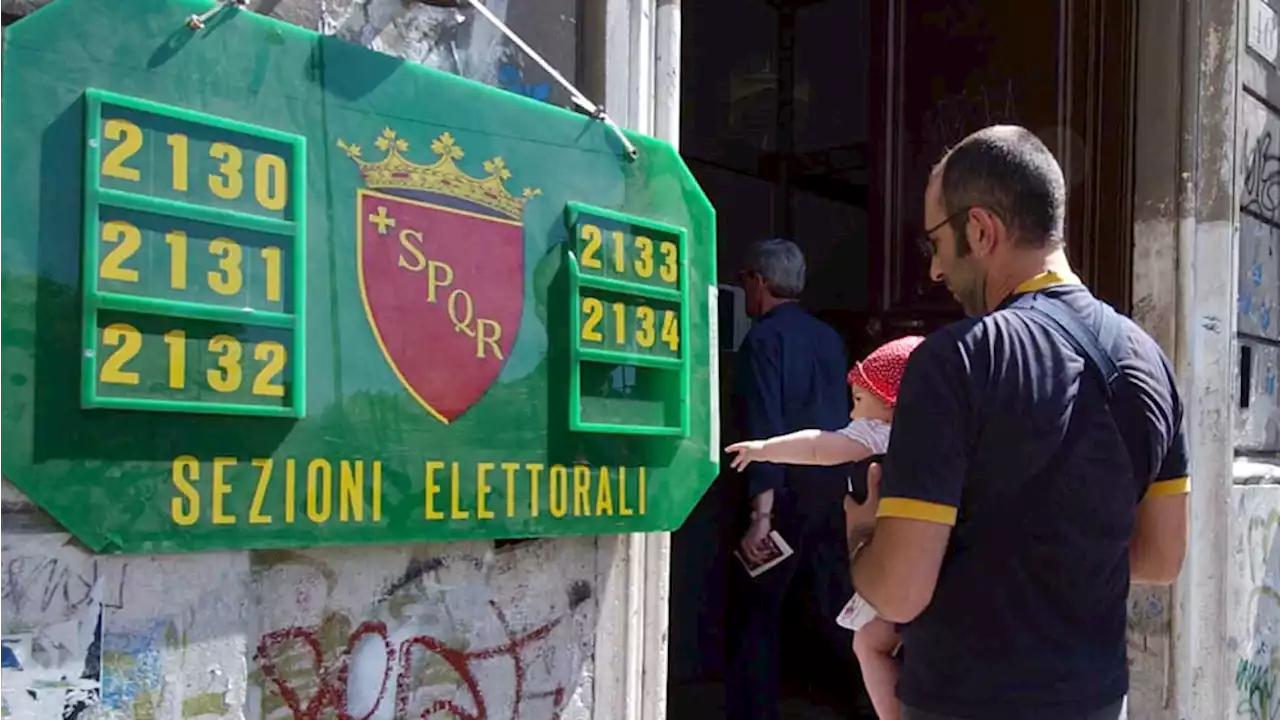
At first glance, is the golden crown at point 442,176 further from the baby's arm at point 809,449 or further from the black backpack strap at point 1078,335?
the black backpack strap at point 1078,335

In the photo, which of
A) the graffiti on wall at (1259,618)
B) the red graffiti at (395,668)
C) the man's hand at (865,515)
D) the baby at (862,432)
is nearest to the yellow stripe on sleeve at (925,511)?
the man's hand at (865,515)

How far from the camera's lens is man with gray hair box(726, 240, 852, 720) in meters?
4.31

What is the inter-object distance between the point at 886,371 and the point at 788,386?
168 centimetres

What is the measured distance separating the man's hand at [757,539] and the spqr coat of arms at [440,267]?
183cm

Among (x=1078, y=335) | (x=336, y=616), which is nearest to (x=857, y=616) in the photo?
(x=1078, y=335)

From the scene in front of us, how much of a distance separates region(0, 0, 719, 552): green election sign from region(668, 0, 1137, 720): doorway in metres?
1.82

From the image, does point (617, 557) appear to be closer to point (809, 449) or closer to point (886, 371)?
point (809, 449)

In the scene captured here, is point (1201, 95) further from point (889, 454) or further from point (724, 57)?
point (889, 454)

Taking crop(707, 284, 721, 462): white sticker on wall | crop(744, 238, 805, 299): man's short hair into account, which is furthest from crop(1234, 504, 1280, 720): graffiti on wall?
crop(707, 284, 721, 462): white sticker on wall

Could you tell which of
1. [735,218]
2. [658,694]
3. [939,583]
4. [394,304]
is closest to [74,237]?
[394,304]

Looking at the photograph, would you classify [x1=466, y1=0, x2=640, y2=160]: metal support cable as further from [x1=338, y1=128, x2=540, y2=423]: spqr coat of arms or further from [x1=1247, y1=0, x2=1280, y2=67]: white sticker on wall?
[x1=1247, y1=0, x2=1280, y2=67]: white sticker on wall

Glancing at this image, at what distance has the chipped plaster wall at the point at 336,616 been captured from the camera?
2.00m

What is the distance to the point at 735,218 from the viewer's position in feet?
19.3

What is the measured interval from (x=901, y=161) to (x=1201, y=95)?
42.1 inches
